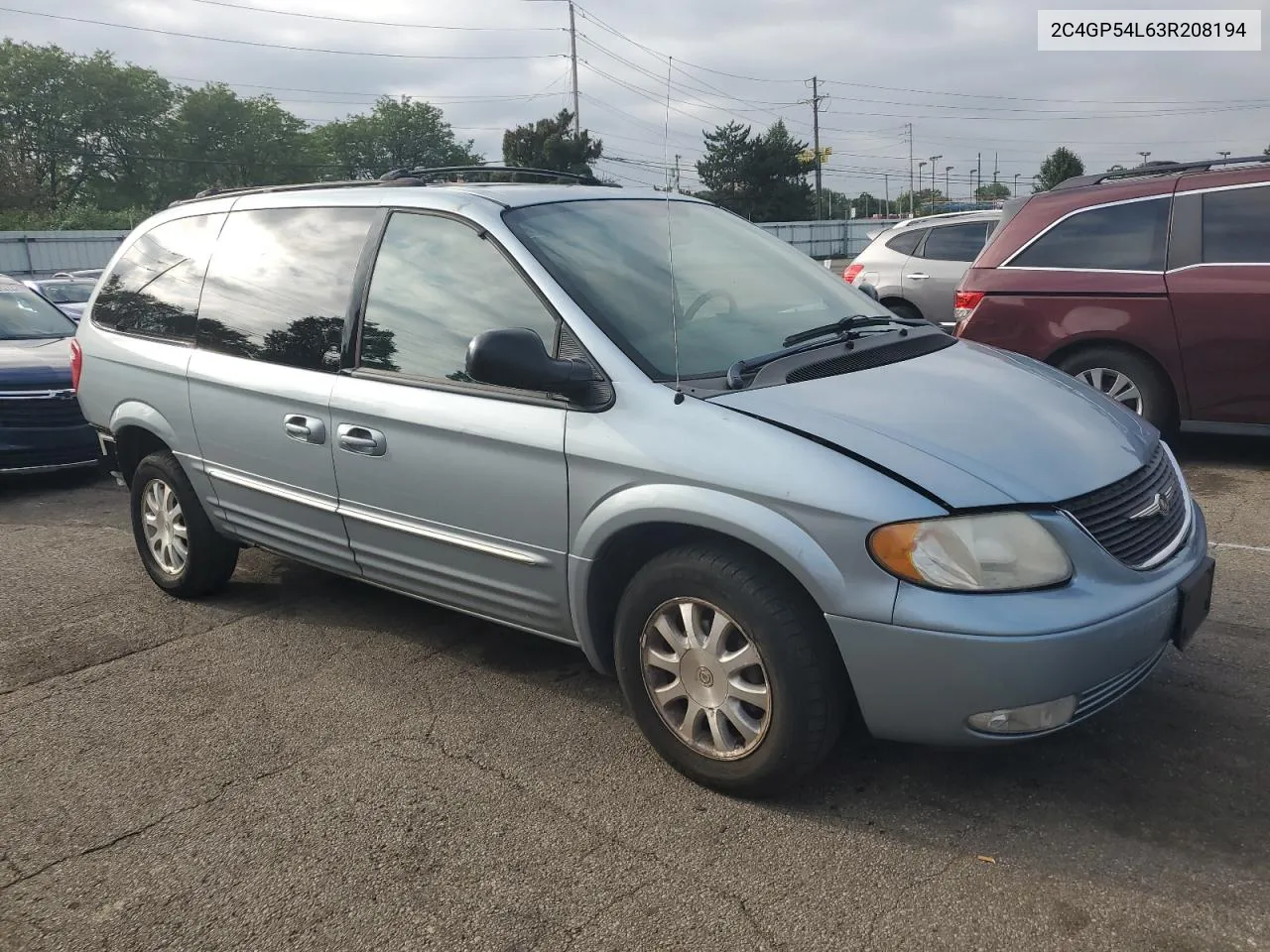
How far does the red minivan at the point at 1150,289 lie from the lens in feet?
20.5

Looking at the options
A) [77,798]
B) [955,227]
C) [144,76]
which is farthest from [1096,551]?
[144,76]

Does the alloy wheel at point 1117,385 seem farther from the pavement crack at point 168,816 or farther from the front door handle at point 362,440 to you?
the pavement crack at point 168,816

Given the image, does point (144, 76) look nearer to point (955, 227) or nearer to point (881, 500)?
point (955, 227)

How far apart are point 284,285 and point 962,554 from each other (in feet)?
9.19

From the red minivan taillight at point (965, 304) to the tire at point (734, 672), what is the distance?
4.93 meters

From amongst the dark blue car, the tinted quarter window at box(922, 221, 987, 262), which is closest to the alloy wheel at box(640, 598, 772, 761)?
the dark blue car

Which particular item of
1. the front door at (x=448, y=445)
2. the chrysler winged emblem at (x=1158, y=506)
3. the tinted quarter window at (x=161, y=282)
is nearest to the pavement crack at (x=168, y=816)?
the front door at (x=448, y=445)

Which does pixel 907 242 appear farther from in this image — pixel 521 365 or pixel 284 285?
pixel 521 365

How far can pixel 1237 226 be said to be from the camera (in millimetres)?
6410

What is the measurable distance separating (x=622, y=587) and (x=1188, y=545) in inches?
64.4

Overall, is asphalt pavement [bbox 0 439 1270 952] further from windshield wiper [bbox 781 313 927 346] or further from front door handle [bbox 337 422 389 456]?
windshield wiper [bbox 781 313 927 346]

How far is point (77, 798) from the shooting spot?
322 centimetres

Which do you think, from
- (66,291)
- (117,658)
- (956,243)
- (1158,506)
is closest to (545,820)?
(1158,506)

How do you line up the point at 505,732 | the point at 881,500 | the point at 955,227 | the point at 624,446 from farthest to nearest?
the point at 955,227 → the point at 505,732 → the point at 624,446 → the point at 881,500
